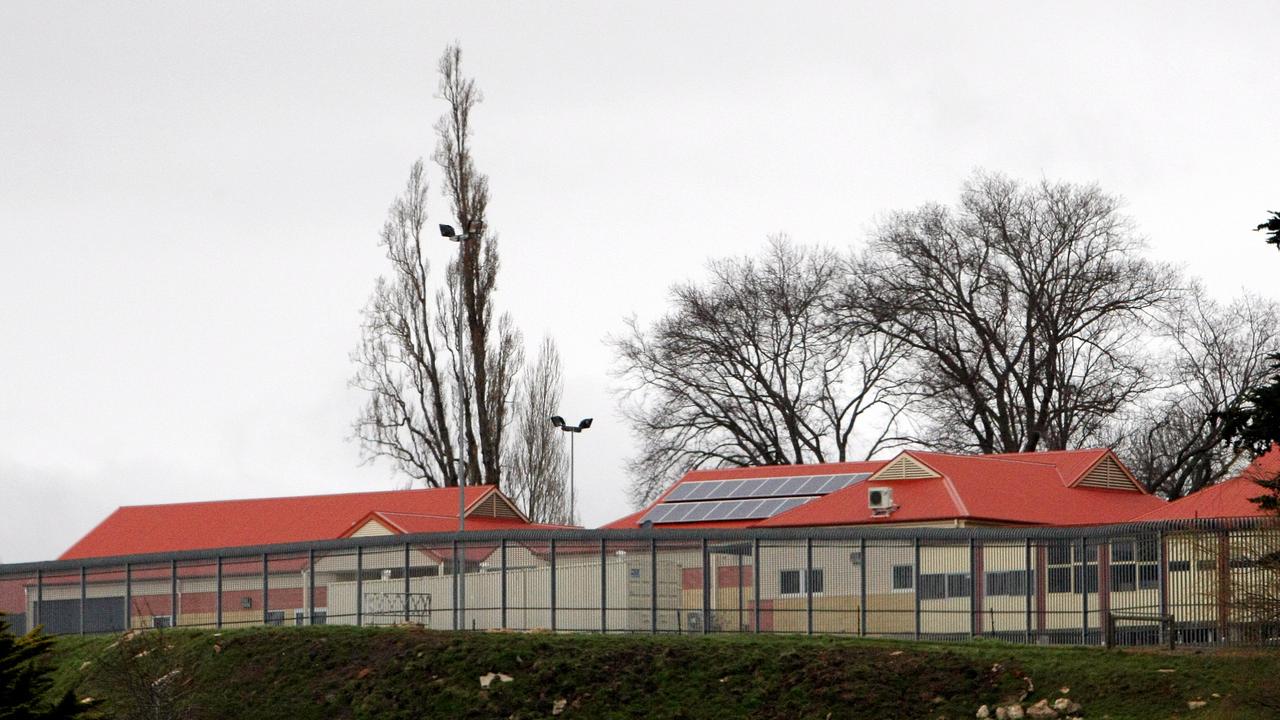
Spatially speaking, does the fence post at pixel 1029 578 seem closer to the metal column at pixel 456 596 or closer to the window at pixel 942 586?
the window at pixel 942 586

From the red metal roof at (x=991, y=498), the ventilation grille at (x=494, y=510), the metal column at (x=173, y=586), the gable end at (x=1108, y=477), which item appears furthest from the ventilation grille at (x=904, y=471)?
the metal column at (x=173, y=586)

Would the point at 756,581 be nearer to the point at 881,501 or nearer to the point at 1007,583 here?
the point at 1007,583

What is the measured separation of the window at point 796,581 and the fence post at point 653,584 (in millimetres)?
2684

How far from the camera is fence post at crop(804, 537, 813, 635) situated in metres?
41.8

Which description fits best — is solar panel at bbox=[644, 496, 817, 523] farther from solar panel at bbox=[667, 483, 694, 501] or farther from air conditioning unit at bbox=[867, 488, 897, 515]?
air conditioning unit at bbox=[867, 488, 897, 515]

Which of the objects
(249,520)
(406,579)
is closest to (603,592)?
(406,579)

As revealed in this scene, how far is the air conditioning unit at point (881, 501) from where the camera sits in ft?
178

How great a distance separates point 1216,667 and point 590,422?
128 ft

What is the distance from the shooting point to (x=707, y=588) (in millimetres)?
42750

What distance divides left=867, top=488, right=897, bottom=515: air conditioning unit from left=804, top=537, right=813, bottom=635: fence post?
11.8 m

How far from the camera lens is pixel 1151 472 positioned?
7206 cm

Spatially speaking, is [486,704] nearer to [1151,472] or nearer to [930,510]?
[930,510]

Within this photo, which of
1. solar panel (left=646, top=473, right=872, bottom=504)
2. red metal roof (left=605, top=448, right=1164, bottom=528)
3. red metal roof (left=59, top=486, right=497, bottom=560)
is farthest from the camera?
red metal roof (left=59, top=486, right=497, bottom=560)

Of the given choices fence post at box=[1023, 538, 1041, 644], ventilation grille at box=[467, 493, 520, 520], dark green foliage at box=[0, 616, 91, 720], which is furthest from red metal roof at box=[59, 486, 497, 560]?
dark green foliage at box=[0, 616, 91, 720]
